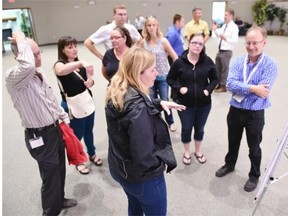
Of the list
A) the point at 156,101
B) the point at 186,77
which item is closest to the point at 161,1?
the point at 186,77

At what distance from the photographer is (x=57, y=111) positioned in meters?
1.90

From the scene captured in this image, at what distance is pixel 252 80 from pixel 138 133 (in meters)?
1.26

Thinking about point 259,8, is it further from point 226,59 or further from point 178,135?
point 178,135

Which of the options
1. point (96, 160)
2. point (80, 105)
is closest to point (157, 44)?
point (80, 105)

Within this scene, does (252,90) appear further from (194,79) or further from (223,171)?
(223,171)

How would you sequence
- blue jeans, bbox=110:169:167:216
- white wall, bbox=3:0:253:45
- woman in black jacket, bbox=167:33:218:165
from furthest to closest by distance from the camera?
white wall, bbox=3:0:253:45
woman in black jacket, bbox=167:33:218:165
blue jeans, bbox=110:169:167:216

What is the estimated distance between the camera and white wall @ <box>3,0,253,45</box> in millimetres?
12117

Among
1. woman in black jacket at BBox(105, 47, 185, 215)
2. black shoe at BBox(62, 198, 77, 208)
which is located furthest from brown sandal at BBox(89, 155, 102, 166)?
woman in black jacket at BBox(105, 47, 185, 215)

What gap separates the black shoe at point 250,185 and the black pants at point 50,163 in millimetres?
1634

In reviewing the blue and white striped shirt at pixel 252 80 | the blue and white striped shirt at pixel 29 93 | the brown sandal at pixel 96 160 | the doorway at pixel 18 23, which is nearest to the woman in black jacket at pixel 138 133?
the blue and white striped shirt at pixel 29 93

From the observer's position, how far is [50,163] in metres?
1.79

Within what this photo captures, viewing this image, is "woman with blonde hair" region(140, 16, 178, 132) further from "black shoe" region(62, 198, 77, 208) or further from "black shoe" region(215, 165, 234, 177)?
"black shoe" region(62, 198, 77, 208)

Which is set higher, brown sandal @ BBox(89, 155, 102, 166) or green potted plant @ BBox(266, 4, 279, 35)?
green potted plant @ BBox(266, 4, 279, 35)

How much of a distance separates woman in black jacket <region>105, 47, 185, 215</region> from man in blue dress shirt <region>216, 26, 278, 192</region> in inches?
36.2
